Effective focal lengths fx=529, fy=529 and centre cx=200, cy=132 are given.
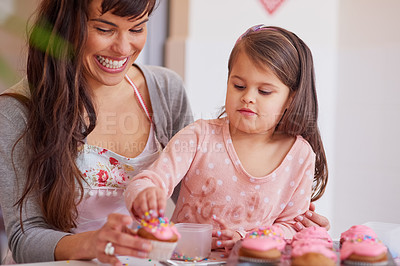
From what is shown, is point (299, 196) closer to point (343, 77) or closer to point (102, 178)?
point (102, 178)

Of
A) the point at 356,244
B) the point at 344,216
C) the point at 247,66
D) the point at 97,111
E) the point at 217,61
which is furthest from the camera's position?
the point at 344,216

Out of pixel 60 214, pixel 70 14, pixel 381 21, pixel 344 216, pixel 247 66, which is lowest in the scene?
pixel 344 216

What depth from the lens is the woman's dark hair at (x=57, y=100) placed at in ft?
4.46

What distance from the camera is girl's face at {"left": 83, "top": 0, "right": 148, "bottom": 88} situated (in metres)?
1.39

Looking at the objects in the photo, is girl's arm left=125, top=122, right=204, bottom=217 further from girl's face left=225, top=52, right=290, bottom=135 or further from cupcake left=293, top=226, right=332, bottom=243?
cupcake left=293, top=226, right=332, bottom=243

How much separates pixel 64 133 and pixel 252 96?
1.63ft

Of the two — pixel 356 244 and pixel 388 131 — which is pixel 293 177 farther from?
pixel 388 131

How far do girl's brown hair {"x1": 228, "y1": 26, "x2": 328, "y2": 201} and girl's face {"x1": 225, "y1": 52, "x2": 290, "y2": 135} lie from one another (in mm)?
21

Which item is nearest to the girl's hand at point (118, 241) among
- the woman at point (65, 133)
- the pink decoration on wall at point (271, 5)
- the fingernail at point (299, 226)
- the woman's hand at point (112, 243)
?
the woman's hand at point (112, 243)

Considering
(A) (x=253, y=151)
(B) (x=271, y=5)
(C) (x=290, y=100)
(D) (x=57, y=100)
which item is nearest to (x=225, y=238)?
(A) (x=253, y=151)

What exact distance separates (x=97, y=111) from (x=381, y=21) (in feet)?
5.75

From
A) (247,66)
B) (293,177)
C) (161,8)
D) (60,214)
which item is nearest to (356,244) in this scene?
(293,177)

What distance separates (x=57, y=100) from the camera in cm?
138

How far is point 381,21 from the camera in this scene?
2.72m
